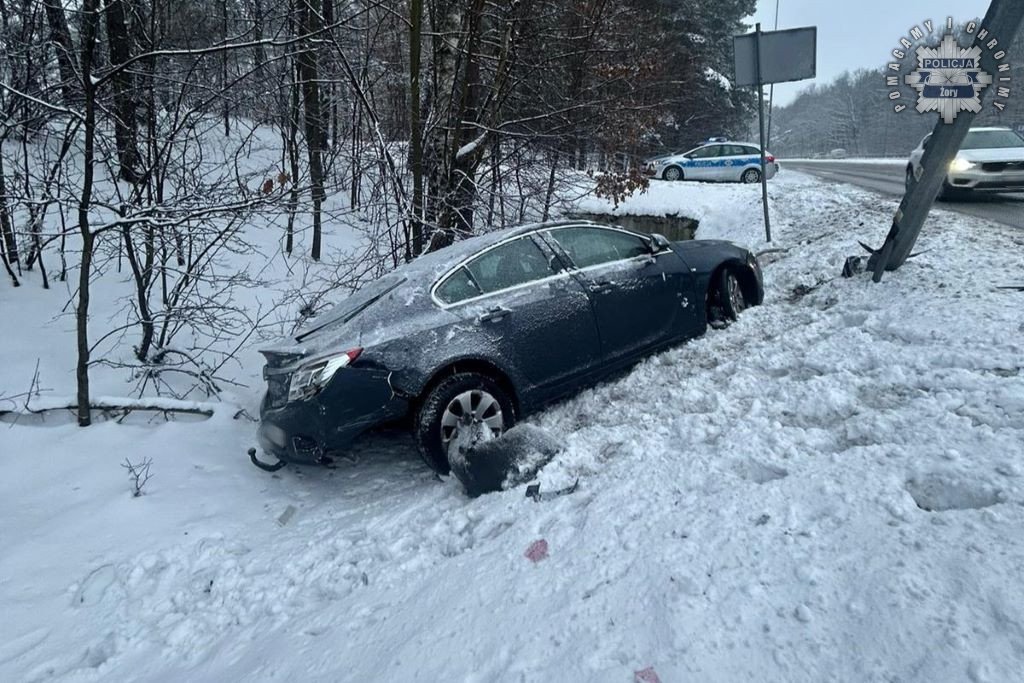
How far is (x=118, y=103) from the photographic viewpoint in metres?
5.68

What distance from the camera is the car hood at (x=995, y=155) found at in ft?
34.8

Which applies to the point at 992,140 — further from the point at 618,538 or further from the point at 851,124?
the point at 851,124

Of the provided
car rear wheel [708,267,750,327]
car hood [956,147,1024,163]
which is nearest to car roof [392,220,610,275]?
car rear wheel [708,267,750,327]

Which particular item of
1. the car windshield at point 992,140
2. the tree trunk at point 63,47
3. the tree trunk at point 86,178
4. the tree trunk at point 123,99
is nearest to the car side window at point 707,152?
the car windshield at point 992,140

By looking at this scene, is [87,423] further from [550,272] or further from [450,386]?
[550,272]

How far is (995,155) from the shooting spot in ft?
35.4

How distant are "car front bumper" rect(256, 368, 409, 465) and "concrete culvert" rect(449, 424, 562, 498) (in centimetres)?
57

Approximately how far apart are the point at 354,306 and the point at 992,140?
13045 millimetres

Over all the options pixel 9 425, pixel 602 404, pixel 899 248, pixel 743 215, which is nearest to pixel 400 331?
pixel 602 404

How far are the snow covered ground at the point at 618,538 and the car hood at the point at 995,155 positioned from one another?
24.0 feet

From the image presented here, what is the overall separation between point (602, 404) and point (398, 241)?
12.5ft

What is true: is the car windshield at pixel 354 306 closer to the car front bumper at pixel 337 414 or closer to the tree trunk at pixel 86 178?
the car front bumper at pixel 337 414

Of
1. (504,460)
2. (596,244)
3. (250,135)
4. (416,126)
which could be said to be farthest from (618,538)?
(250,135)

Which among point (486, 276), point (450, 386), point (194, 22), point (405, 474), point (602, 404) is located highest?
point (194, 22)
